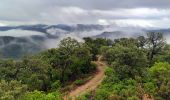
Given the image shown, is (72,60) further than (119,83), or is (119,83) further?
(72,60)

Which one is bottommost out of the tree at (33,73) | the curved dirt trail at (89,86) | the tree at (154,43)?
the curved dirt trail at (89,86)

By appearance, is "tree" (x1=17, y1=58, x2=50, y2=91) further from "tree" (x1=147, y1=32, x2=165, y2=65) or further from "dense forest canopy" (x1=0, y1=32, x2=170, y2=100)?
"tree" (x1=147, y1=32, x2=165, y2=65)

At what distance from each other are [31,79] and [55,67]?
58.6 ft

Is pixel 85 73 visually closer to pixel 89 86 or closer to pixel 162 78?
pixel 89 86

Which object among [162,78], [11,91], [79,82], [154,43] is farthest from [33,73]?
[154,43]

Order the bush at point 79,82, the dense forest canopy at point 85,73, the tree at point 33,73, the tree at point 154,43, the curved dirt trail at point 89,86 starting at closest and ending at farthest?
the dense forest canopy at point 85,73 < the tree at point 33,73 < the curved dirt trail at point 89,86 < the bush at point 79,82 < the tree at point 154,43

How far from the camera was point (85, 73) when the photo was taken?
124m

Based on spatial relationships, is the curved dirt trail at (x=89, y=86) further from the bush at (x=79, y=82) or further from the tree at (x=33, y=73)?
the tree at (x=33, y=73)

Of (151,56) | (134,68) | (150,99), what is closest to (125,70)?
(134,68)

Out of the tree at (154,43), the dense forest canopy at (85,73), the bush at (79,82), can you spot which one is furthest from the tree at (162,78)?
the bush at (79,82)

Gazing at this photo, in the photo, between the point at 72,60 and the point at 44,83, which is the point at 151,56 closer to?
the point at 72,60

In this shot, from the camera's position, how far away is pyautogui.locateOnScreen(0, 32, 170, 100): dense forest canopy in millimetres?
82062

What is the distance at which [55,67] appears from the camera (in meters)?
116

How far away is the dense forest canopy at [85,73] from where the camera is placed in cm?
8206
